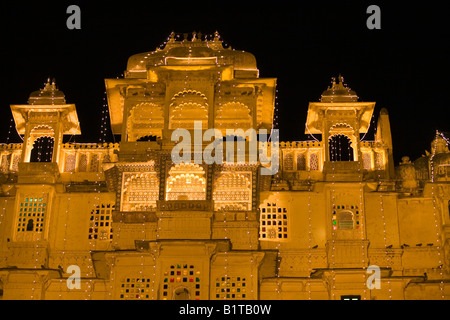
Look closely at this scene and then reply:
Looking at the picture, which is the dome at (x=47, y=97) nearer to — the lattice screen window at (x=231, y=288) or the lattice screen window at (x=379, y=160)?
the lattice screen window at (x=231, y=288)

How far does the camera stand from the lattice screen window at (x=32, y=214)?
27984 millimetres

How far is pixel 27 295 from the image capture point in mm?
26438

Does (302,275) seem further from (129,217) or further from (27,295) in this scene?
(27,295)

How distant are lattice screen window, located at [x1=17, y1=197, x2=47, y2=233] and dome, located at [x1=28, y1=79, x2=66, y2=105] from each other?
4673 millimetres

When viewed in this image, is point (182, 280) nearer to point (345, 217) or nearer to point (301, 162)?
point (345, 217)

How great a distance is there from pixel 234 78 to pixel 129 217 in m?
8.17

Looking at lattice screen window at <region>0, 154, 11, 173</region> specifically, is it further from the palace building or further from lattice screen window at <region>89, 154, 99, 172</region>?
lattice screen window at <region>89, 154, 99, 172</region>

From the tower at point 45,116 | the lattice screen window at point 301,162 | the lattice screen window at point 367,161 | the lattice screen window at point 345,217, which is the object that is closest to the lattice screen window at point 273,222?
the lattice screen window at point 345,217

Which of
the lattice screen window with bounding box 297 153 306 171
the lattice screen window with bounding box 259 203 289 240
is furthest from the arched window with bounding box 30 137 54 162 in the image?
the lattice screen window with bounding box 297 153 306 171

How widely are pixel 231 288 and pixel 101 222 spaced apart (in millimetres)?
7217

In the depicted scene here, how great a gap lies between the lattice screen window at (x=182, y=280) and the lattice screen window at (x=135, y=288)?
1.23 metres

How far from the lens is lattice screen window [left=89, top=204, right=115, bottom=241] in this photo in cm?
2858

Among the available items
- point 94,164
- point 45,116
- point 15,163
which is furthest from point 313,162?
point 15,163

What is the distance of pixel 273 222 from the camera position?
93.6 feet
